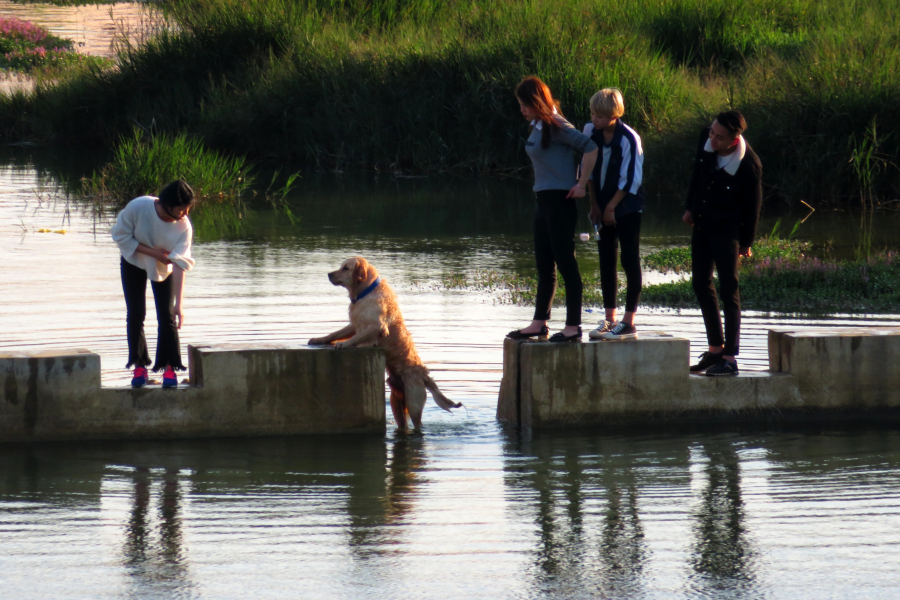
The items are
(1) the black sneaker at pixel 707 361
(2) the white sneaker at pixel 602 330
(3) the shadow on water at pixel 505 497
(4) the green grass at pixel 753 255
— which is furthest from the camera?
(4) the green grass at pixel 753 255

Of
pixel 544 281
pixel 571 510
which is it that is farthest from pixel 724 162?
pixel 571 510

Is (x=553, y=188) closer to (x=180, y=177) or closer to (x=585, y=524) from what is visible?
(x=585, y=524)

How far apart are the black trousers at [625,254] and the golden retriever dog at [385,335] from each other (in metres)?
1.39

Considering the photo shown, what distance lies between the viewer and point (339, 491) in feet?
23.3

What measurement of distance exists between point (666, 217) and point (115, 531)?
15.1 meters

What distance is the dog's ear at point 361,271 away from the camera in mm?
8078

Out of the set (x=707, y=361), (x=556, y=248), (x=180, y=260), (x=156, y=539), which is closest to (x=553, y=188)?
(x=556, y=248)

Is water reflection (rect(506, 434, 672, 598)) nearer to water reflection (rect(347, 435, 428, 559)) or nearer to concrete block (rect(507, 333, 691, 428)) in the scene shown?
concrete block (rect(507, 333, 691, 428))

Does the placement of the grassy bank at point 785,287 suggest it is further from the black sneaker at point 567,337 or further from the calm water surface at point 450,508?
the black sneaker at point 567,337

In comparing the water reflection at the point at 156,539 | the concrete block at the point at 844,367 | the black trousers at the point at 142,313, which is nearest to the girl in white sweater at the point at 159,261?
the black trousers at the point at 142,313

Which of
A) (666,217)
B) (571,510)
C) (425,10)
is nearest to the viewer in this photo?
(571,510)

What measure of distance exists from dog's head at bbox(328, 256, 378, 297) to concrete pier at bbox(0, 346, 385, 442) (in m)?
0.43

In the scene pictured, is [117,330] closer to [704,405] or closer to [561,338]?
[561,338]

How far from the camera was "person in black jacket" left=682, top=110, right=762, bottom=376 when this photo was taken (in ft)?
26.6
